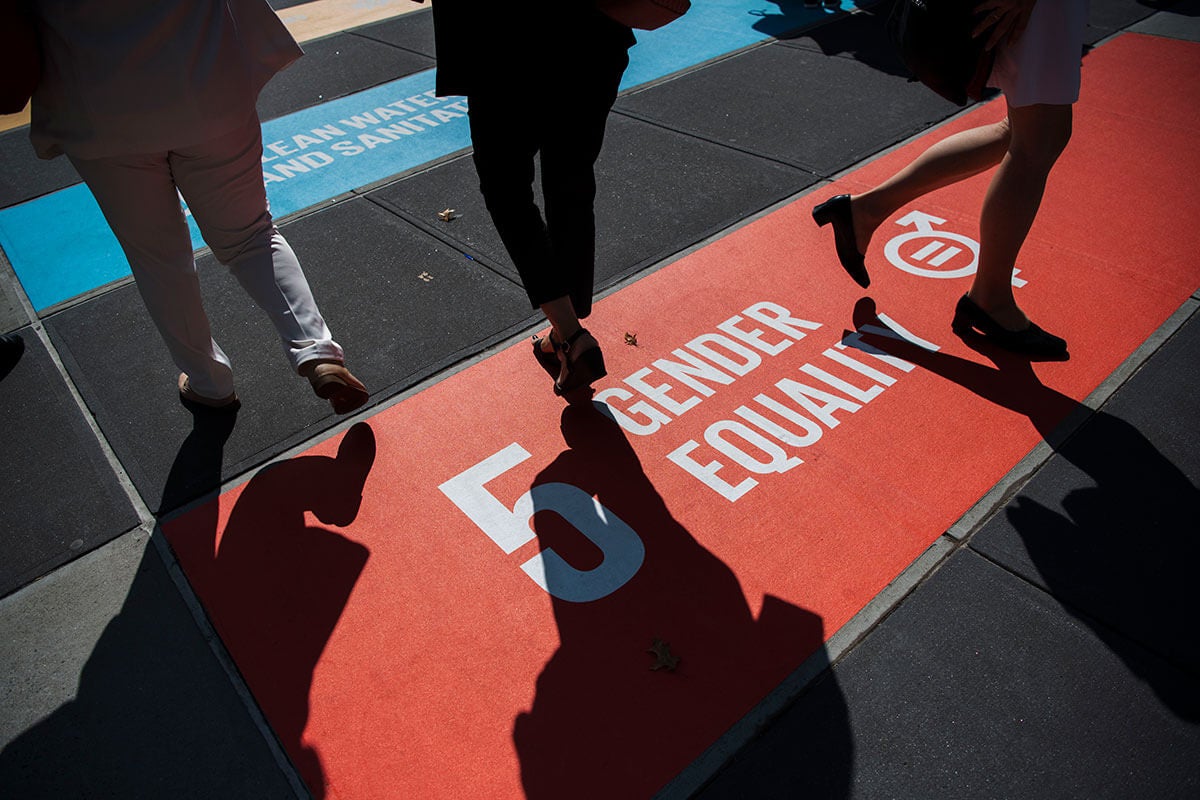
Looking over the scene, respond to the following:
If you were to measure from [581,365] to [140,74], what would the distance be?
1.62 m

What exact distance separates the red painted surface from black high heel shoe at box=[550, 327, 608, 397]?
0.55 ft

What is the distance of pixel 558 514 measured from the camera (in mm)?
2873

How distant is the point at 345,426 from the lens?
3.33m

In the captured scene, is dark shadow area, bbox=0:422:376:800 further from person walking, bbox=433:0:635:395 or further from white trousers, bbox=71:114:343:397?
person walking, bbox=433:0:635:395

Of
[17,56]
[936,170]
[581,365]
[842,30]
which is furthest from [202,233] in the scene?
[842,30]

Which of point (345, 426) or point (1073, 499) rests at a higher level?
point (1073, 499)

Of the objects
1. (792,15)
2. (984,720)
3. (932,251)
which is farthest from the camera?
(792,15)

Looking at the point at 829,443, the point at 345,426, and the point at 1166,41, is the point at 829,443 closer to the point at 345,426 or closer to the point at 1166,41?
the point at 345,426

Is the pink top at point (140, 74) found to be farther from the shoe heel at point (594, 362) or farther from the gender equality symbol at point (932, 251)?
the gender equality symbol at point (932, 251)

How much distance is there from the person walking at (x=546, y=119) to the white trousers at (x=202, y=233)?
753mm

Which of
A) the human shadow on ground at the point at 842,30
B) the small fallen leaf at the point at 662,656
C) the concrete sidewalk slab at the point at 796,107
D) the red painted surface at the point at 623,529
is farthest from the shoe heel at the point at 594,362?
the human shadow on ground at the point at 842,30

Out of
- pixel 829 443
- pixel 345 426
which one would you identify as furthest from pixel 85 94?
pixel 829 443

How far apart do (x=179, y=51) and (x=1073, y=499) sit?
120 inches

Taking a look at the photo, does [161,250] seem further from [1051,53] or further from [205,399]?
[1051,53]
